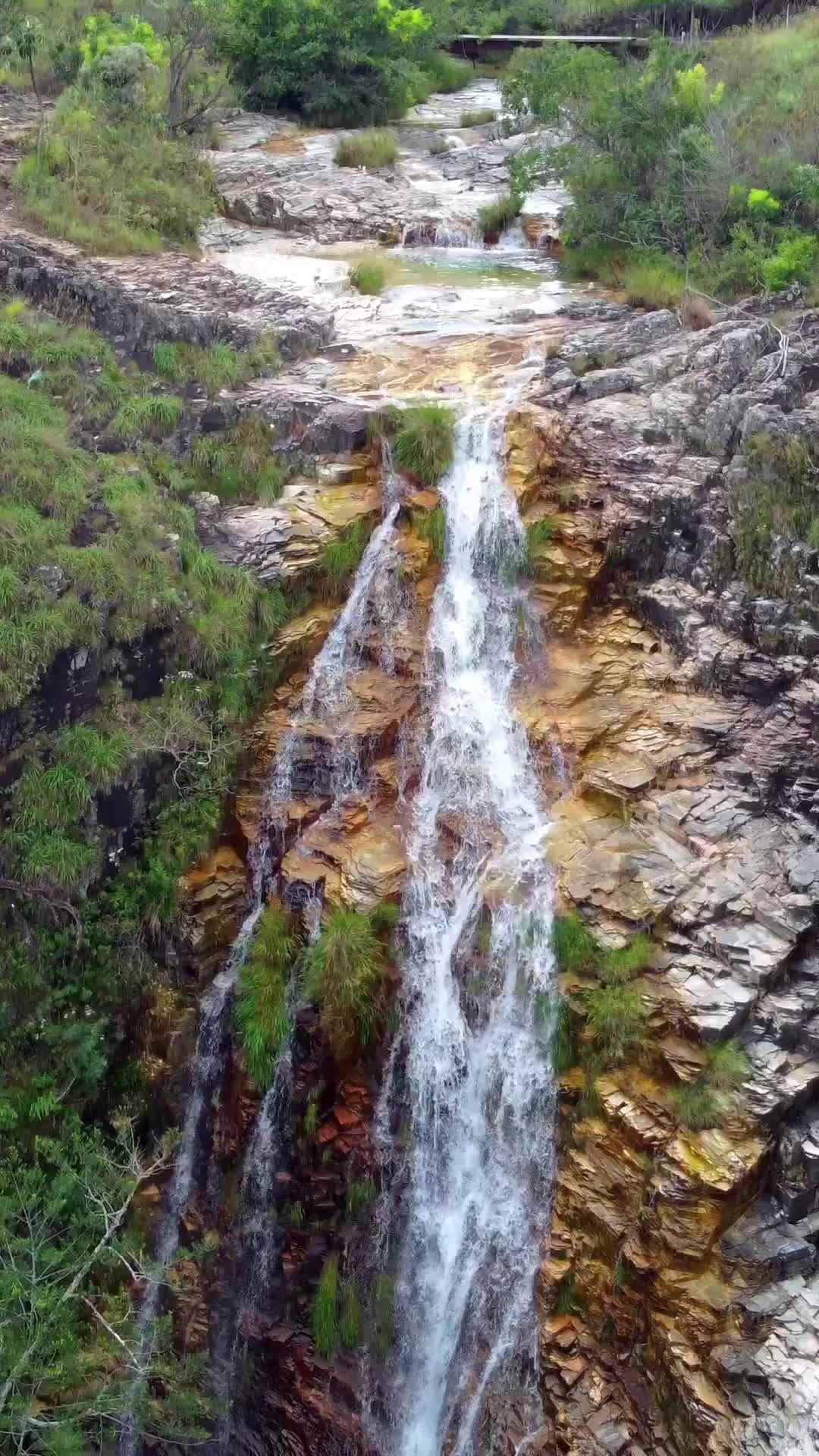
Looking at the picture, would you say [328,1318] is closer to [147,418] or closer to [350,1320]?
[350,1320]

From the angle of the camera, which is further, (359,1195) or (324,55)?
(324,55)

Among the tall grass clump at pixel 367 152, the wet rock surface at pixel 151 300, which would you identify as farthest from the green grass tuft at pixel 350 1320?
the tall grass clump at pixel 367 152

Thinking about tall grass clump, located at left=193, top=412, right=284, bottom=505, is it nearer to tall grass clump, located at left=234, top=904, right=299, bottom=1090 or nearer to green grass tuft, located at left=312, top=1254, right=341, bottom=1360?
tall grass clump, located at left=234, top=904, right=299, bottom=1090

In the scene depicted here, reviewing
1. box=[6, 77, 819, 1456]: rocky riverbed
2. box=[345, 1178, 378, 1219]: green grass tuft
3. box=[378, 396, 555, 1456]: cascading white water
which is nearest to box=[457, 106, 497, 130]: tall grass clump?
box=[6, 77, 819, 1456]: rocky riverbed

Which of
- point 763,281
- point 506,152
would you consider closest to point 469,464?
point 763,281

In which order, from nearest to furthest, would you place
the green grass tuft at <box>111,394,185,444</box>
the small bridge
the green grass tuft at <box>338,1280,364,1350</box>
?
the green grass tuft at <box>338,1280,364,1350</box>, the green grass tuft at <box>111,394,185,444</box>, the small bridge

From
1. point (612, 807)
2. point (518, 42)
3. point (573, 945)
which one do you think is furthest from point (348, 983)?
point (518, 42)

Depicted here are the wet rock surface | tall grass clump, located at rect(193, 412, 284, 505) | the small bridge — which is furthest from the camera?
the small bridge
